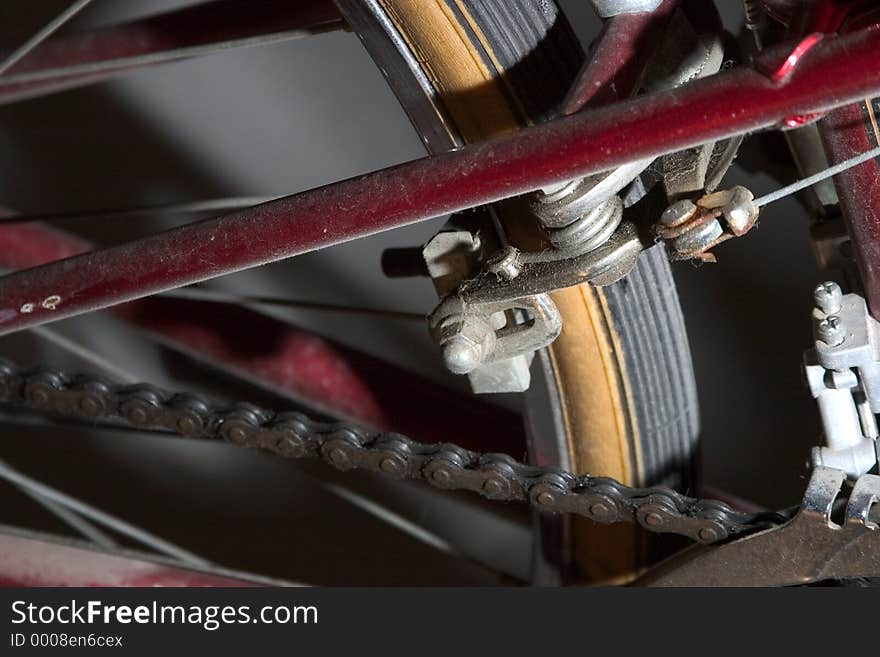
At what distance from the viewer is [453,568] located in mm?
1345

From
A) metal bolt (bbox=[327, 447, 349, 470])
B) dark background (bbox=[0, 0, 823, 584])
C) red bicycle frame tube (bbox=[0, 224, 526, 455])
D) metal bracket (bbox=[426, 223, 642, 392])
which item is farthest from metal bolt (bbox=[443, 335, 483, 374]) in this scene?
dark background (bbox=[0, 0, 823, 584])

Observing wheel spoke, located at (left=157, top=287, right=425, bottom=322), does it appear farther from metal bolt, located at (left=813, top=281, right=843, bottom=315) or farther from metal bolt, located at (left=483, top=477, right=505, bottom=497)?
metal bolt, located at (left=813, top=281, right=843, bottom=315)

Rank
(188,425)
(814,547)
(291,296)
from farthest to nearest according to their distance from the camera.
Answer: (291,296) < (188,425) < (814,547)

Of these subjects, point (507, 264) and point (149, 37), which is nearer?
point (507, 264)

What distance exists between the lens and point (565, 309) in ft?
2.52

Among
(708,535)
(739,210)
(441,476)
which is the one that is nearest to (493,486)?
(441,476)

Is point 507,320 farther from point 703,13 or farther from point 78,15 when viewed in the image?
point 78,15

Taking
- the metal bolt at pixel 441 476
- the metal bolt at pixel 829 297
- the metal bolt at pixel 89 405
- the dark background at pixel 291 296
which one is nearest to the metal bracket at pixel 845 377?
the metal bolt at pixel 829 297

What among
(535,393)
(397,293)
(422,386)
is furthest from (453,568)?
(535,393)

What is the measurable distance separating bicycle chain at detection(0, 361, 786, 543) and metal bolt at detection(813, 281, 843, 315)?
13cm

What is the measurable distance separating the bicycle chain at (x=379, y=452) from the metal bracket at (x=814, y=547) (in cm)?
2

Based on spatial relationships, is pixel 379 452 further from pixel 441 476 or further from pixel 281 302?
pixel 281 302

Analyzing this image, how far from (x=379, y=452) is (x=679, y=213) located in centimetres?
27

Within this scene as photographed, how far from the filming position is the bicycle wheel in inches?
27.4
